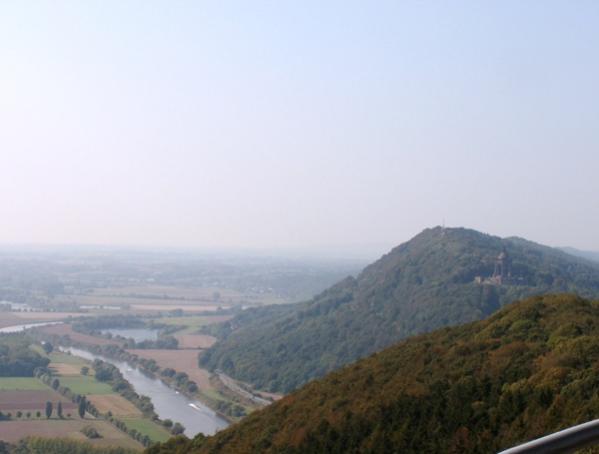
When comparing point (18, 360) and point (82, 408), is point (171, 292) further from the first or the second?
point (82, 408)

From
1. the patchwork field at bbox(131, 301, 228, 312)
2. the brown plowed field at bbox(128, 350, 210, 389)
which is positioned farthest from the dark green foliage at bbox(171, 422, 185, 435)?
the patchwork field at bbox(131, 301, 228, 312)

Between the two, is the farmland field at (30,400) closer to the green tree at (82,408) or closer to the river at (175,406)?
the green tree at (82,408)

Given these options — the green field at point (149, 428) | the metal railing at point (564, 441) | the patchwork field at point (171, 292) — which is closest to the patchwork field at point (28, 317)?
the patchwork field at point (171, 292)

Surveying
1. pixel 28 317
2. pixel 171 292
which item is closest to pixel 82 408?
pixel 28 317

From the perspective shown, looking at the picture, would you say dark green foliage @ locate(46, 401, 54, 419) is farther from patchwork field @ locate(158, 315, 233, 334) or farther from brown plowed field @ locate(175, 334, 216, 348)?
A: patchwork field @ locate(158, 315, 233, 334)

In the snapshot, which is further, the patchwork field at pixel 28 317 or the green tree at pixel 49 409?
the patchwork field at pixel 28 317

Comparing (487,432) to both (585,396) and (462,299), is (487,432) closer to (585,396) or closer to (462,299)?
(585,396)

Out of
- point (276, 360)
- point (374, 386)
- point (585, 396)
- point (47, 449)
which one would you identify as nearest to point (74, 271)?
point (276, 360)

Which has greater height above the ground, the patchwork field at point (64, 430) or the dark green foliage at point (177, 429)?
the patchwork field at point (64, 430)
